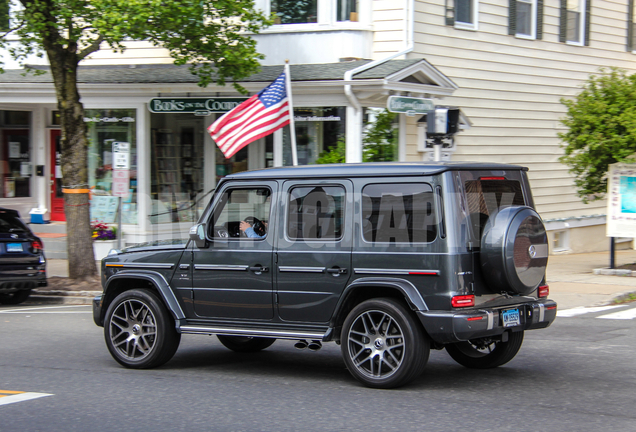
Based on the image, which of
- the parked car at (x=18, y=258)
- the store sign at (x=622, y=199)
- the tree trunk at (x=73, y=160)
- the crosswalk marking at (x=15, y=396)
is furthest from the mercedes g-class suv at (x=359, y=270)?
the store sign at (x=622, y=199)

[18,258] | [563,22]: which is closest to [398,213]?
[18,258]

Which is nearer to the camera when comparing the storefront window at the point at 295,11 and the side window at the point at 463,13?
the storefront window at the point at 295,11

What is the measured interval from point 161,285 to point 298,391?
6.00 feet

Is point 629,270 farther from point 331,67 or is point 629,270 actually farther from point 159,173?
point 159,173

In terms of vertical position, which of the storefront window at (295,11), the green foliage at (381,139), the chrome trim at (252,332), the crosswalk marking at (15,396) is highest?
the storefront window at (295,11)

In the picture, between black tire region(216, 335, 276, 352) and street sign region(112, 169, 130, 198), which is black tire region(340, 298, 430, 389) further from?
street sign region(112, 169, 130, 198)

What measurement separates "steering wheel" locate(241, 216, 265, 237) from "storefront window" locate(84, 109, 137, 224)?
10822mm

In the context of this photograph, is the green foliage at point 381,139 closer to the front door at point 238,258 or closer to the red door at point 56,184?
the red door at point 56,184

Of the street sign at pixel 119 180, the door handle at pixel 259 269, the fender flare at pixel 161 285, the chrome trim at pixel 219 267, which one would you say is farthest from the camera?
the street sign at pixel 119 180

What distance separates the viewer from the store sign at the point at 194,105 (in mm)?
16812

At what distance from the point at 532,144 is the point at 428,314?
49.1 ft

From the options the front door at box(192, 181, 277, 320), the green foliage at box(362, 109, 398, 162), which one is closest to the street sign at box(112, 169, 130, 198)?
the green foliage at box(362, 109, 398, 162)

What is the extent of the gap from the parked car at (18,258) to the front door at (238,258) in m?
6.26

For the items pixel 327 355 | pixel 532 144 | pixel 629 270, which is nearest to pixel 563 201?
pixel 532 144
